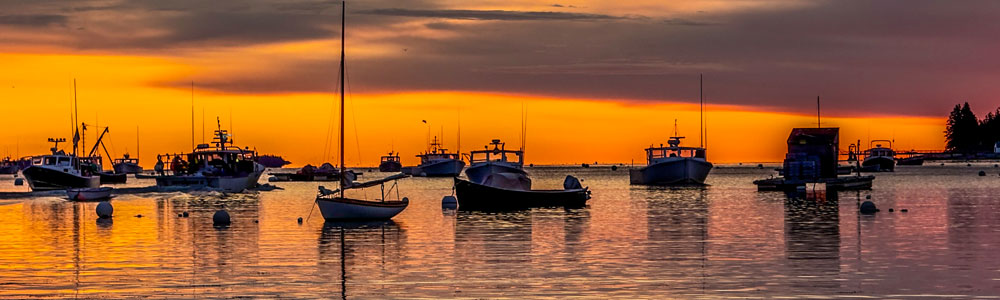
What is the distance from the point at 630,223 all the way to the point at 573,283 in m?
31.9

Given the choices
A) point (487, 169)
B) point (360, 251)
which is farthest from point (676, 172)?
point (360, 251)

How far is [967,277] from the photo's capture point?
3578cm

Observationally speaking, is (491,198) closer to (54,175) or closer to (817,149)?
(54,175)

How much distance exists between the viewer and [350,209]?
209ft

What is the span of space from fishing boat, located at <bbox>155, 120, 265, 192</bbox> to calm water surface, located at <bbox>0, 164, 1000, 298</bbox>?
159 ft

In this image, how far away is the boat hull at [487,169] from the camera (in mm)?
113819

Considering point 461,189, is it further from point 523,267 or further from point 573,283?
point 573,283

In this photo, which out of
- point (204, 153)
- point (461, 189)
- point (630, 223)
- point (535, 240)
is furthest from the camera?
point (204, 153)

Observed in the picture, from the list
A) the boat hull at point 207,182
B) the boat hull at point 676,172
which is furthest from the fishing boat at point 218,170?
the boat hull at point 676,172

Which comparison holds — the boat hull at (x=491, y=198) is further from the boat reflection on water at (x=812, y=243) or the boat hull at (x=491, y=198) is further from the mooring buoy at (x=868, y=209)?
the mooring buoy at (x=868, y=209)

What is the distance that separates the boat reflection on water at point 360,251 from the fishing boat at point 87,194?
42086 millimetres

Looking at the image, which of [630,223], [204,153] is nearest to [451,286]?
[630,223]

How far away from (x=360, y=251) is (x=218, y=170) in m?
90.7

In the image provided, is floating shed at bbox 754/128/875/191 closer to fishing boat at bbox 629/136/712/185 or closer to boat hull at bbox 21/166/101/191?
fishing boat at bbox 629/136/712/185
